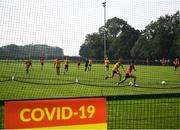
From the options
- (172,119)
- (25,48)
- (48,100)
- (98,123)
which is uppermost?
(25,48)

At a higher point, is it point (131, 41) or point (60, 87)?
point (131, 41)

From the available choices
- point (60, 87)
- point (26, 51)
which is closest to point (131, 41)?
point (60, 87)

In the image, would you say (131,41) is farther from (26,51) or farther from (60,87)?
(26,51)

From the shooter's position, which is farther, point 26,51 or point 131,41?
point 131,41

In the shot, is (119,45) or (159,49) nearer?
(119,45)

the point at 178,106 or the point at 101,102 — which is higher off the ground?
the point at 101,102

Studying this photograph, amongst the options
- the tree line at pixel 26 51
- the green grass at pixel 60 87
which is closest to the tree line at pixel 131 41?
the green grass at pixel 60 87

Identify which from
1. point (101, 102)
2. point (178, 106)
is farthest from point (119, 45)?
point (101, 102)

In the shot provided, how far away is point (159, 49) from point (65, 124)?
2454cm

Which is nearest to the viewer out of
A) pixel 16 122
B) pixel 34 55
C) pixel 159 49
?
pixel 16 122

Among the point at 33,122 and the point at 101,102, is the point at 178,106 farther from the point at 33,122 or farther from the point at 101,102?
the point at 33,122

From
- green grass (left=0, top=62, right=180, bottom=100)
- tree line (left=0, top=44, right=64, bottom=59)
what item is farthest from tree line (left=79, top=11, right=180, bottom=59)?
tree line (left=0, top=44, right=64, bottom=59)

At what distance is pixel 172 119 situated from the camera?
10375mm

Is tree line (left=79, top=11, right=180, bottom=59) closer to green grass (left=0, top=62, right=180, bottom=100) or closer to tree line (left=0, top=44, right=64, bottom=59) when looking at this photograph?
green grass (left=0, top=62, right=180, bottom=100)
